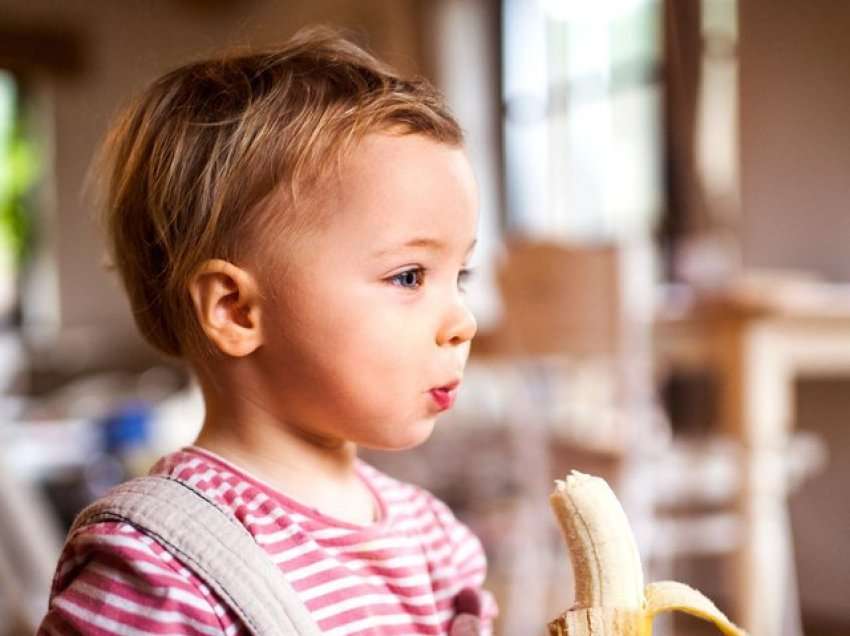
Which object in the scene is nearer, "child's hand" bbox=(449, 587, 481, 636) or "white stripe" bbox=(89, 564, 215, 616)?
"white stripe" bbox=(89, 564, 215, 616)

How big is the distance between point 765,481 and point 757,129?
1111 millimetres

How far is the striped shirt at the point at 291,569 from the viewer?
50 centimetres

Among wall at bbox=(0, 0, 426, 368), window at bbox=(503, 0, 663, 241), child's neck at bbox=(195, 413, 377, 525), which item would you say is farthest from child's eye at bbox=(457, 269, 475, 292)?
wall at bbox=(0, 0, 426, 368)

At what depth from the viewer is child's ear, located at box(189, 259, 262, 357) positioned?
1.90ft

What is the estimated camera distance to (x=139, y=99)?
63cm

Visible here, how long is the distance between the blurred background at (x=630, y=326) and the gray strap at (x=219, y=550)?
0.30m

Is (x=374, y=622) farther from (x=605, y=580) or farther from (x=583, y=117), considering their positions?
(x=583, y=117)

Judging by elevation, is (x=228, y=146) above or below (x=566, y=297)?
above

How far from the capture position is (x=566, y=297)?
2.02m

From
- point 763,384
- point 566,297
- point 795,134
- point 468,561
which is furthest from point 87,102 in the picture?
point 468,561

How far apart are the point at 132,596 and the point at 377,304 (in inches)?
7.6

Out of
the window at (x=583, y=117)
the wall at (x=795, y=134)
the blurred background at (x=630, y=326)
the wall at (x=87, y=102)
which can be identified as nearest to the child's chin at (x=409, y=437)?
the blurred background at (x=630, y=326)

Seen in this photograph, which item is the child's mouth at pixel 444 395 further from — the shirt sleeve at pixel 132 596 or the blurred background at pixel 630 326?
the blurred background at pixel 630 326

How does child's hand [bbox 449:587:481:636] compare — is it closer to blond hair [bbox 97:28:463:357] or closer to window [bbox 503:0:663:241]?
blond hair [bbox 97:28:463:357]
